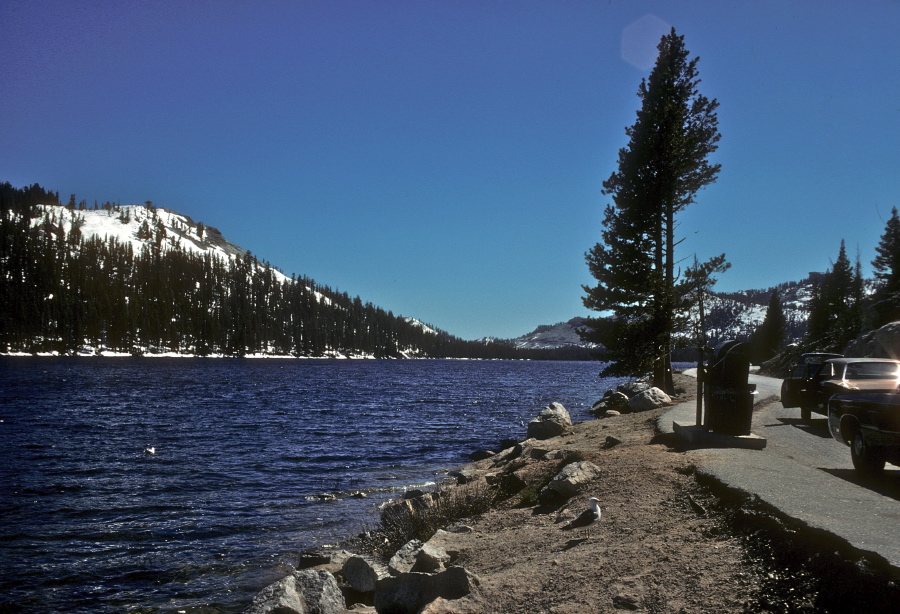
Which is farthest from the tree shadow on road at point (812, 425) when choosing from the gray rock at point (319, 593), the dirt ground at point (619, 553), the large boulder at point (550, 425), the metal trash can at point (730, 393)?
the gray rock at point (319, 593)

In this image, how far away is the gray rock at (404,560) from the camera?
22.5 ft

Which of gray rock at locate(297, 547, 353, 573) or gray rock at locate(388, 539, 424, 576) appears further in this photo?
gray rock at locate(297, 547, 353, 573)

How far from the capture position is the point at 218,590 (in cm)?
891

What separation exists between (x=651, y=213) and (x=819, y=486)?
18.5m

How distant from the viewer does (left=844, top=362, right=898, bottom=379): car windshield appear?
14.9 metres

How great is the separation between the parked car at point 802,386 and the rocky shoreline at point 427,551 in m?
6.24

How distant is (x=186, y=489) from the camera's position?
15.2 m

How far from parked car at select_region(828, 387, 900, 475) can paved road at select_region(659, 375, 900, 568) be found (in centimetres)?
31

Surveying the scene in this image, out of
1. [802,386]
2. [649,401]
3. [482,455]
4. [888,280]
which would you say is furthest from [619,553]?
[888,280]

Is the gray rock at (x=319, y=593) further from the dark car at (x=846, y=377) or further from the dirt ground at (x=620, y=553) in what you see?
the dark car at (x=846, y=377)

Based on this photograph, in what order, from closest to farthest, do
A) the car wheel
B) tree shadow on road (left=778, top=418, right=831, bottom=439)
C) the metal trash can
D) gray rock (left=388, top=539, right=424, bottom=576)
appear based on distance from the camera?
1. gray rock (left=388, top=539, right=424, bottom=576)
2. the car wheel
3. the metal trash can
4. tree shadow on road (left=778, top=418, right=831, bottom=439)

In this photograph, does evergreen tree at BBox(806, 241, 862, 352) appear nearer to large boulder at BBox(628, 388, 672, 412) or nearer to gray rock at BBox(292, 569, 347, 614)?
large boulder at BBox(628, 388, 672, 412)

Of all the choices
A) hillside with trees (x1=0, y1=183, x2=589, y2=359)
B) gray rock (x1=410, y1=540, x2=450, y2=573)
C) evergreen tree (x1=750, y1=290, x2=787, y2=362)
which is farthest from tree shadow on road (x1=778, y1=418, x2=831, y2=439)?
hillside with trees (x1=0, y1=183, x2=589, y2=359)

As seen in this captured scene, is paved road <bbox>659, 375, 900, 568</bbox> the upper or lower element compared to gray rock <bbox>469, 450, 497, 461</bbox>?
upper
